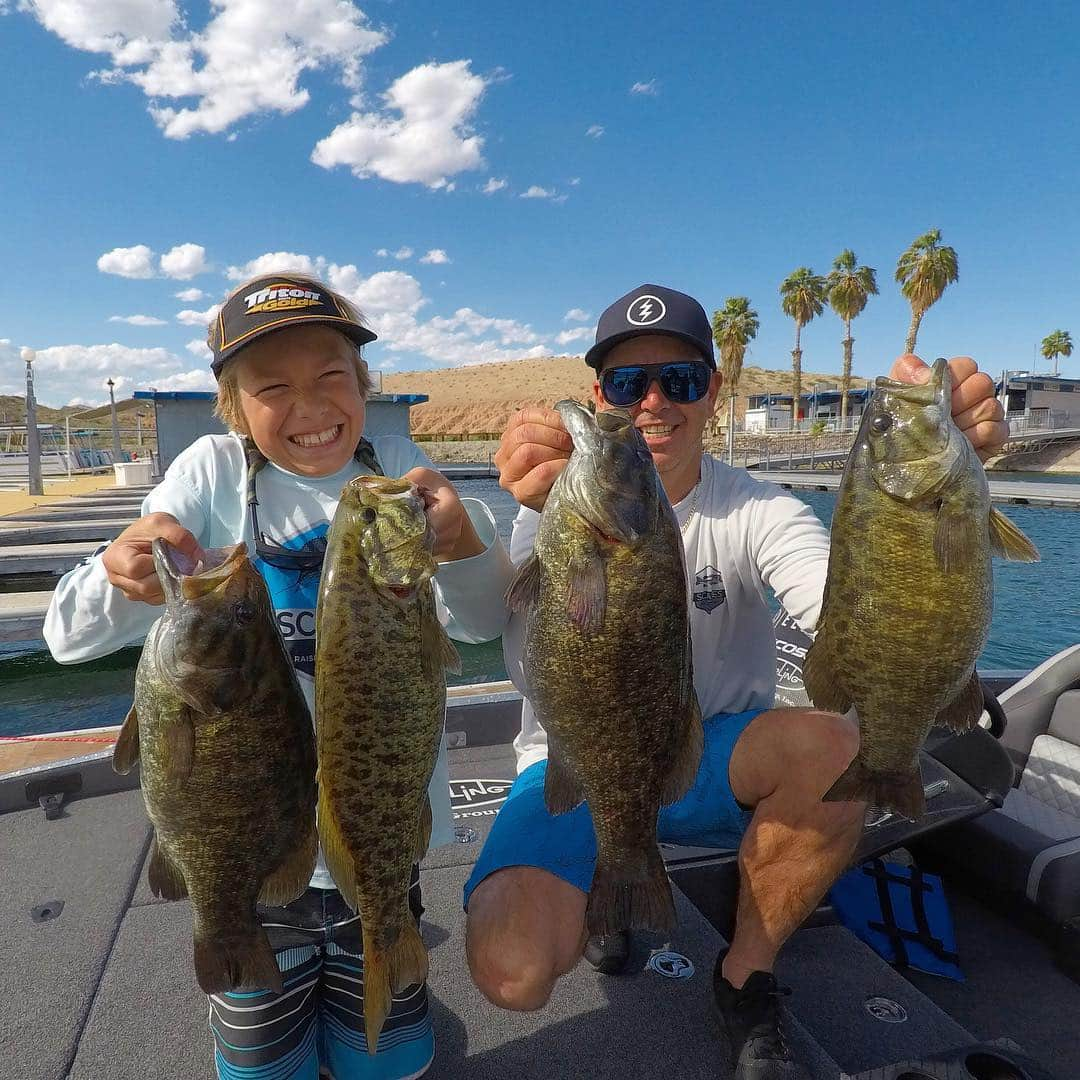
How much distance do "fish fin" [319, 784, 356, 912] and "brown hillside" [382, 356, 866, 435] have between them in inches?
3730

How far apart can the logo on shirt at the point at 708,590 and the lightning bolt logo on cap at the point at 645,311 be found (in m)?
1.28

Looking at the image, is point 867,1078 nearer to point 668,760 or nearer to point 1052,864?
point 668,760

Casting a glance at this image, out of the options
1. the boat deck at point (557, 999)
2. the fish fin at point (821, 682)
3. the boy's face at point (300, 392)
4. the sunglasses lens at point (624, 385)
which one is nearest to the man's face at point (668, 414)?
the sunglasses lens at point (624, 385)

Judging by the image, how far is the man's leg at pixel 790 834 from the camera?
9.86 ft

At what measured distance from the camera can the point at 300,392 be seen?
2.64 meters

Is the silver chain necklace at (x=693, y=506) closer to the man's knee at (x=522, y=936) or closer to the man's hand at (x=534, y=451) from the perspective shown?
the man's hand at (x=534, y=451)

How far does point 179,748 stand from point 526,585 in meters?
1.14

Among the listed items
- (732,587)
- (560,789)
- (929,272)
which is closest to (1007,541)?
(732,587)

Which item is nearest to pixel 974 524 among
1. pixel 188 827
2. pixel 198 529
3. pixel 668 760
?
pixel 668 760

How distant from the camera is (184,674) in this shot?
78.6 inches

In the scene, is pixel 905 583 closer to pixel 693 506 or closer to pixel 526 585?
pixel 526 585

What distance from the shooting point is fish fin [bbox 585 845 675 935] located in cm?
246

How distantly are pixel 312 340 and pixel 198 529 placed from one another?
887 mm

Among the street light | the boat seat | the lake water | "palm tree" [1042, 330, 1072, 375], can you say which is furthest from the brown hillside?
the boat seat
